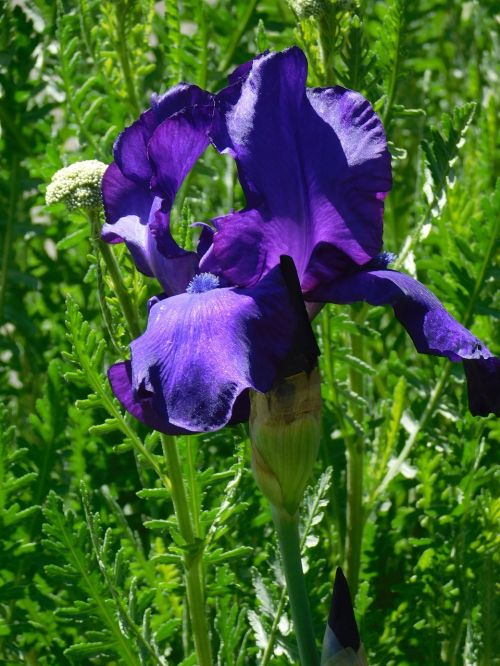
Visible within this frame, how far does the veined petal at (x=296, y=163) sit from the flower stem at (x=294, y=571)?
7.5 inches

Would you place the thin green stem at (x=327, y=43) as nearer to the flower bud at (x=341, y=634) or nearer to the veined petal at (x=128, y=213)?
the veined petal at (x=128, y=213)

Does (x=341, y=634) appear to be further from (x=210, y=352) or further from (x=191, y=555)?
(x=210, y=352)

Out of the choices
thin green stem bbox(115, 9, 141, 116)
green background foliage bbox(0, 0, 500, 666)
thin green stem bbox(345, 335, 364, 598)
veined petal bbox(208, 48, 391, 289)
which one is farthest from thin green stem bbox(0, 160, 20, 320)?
veined petal bbox(208, 48, 391, 289)

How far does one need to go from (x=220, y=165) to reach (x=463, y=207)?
459mm

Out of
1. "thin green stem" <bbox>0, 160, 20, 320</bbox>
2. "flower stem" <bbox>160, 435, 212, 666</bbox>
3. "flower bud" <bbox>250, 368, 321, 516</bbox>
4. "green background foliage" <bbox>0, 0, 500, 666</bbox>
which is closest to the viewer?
"flower bud" <bbox>250, 368, 321, 516</bbox>

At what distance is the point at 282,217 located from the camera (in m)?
0.89

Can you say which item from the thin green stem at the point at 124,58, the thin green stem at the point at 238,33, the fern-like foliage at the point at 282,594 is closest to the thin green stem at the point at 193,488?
the fern-like foliage at the point at 282,594

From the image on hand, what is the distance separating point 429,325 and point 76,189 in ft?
1.04

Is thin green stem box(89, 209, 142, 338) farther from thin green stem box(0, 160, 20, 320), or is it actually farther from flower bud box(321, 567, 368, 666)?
thin green stem box(0, 160, 20, 320)

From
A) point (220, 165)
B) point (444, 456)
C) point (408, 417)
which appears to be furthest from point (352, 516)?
point (220, 165)

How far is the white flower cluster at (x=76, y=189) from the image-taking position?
0.92 meters

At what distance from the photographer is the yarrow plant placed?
0.83 meters

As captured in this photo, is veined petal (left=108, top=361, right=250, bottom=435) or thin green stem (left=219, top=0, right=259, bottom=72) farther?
thin green stem (left=219, top=0, right=259, bottom=72)

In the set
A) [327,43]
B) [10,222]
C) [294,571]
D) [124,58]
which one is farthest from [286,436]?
[10,222]
